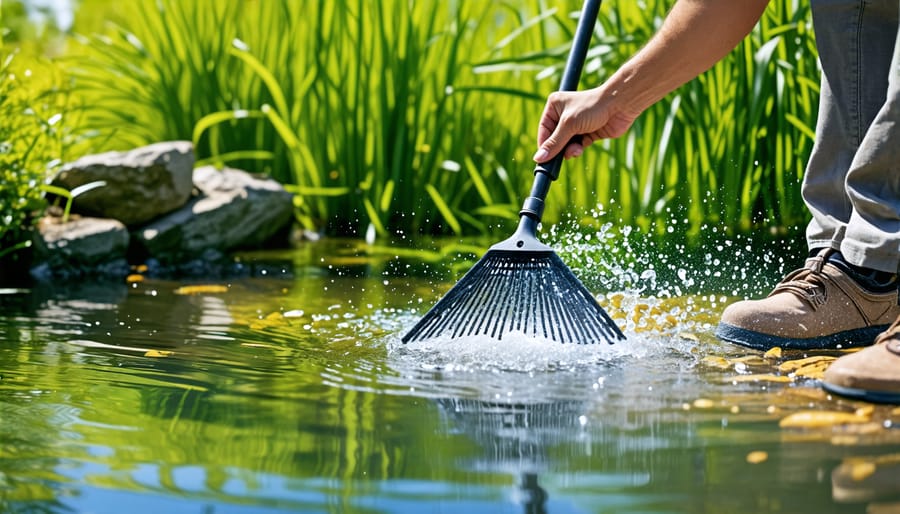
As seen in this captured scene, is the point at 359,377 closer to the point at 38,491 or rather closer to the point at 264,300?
the point at 38,491

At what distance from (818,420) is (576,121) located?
2.47 ft

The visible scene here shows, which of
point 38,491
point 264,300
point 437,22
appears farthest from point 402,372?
point 437,22

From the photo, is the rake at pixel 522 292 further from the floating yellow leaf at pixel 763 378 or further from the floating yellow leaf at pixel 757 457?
the floating yellow leaf at pixel 757 457

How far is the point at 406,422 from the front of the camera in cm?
145

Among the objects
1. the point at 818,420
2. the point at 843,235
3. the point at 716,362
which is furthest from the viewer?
the point at 843,235

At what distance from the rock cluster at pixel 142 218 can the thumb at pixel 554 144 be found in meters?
1.66

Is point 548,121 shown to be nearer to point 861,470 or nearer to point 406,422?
point 406,422

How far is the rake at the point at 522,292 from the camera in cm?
192

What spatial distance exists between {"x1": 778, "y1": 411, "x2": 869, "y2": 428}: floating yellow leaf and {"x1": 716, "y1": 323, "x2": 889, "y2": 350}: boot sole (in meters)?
0.55

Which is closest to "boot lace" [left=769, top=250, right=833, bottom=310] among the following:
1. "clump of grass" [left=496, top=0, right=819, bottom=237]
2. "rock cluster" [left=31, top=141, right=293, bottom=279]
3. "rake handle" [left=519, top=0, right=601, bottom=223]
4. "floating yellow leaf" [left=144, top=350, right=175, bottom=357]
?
"rake handle" [left=519, top=0, right=601, bottom=223]

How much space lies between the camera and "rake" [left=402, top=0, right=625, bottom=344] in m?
1.92

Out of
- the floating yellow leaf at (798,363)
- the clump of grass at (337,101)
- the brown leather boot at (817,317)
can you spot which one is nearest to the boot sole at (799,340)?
the brown leather boot at (817,317)

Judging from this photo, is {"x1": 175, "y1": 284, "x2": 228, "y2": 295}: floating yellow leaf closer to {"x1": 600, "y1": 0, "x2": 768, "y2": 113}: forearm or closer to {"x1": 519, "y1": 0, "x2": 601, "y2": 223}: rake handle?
{"x1": 519, "y1": 0, "x2": 601, "y2": 223}: rake handle

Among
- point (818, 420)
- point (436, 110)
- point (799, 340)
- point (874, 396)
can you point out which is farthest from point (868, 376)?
point (436, 110)
